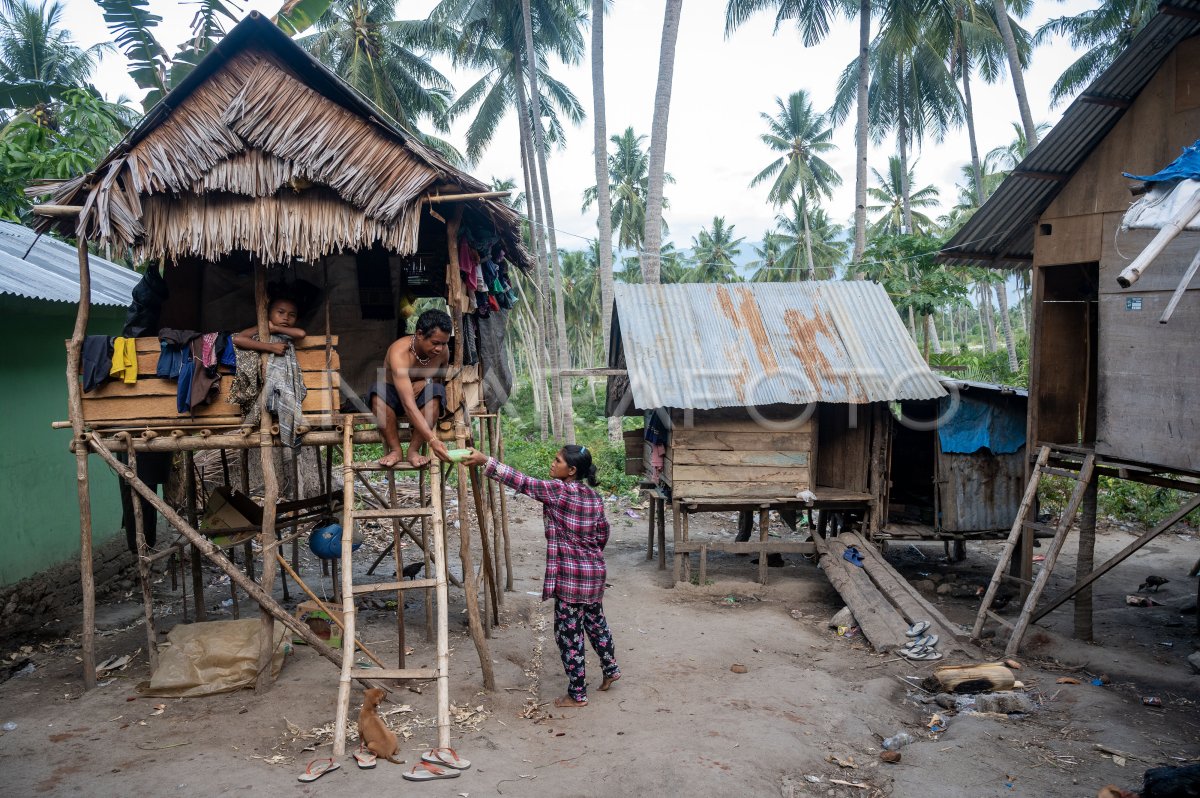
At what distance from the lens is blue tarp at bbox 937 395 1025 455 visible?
11.0 m

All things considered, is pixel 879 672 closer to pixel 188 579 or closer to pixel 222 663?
pixel 222 663

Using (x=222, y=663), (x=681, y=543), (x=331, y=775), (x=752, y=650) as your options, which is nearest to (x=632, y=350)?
(x=681, y=543)

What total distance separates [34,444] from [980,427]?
12031mm

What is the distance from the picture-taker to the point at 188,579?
1038cm

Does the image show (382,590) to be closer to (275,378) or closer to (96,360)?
(275,378)

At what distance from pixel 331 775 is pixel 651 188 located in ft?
46.4

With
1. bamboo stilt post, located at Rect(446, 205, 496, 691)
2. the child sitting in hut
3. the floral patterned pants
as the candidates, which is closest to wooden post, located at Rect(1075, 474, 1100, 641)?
the floral patterned pants

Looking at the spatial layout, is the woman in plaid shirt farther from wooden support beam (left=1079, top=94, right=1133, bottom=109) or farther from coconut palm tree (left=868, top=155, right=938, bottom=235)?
coconut palm tree (left=868, top=155, right=938, bottom=235)

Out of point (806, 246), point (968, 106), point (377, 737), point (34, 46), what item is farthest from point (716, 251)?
point (377, 737)

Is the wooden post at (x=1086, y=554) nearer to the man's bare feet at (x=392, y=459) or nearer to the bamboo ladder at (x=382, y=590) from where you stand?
the bamboo ladder at (x=382, y=590)

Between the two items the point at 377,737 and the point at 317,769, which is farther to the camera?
the point at 377,737

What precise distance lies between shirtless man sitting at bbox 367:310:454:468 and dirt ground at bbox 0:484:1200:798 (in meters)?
2.02

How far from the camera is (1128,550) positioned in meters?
7.07

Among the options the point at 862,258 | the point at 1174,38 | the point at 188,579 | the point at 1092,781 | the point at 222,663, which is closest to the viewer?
the point at 1092,781
